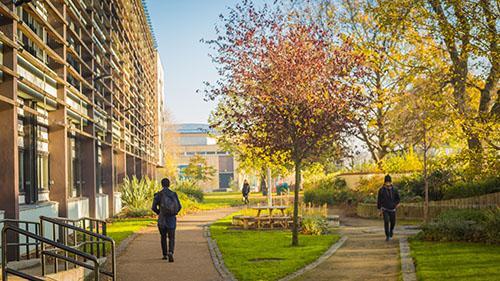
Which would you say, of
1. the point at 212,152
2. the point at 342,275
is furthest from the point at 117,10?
the point at 212,152

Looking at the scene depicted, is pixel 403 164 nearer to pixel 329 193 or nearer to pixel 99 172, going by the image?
pixel 329 193

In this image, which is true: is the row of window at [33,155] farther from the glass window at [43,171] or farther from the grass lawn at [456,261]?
the grass lawn at [456,261]

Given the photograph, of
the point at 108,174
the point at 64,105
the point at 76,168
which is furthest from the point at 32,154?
the point at 108,174

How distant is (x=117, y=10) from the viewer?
30.2 meters

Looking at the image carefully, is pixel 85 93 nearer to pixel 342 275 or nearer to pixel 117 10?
pixel 117 10

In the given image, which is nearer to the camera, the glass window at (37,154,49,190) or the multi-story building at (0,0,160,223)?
the multi-story building at (0,0,160,223)

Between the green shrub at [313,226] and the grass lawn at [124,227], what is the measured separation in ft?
16.9

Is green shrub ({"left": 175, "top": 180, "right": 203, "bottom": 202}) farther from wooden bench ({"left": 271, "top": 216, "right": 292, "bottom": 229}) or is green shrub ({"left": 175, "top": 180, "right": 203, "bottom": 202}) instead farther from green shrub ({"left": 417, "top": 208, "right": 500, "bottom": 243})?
green shrub ({"left": 417, "top": 208, "right": 500, "bottom": 243})

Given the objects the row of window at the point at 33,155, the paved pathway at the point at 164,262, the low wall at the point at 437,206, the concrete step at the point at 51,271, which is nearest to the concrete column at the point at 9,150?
the concrete step at the point at 51,271

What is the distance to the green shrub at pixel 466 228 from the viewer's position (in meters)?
14.5

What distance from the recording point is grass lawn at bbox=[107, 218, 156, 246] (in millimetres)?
19270

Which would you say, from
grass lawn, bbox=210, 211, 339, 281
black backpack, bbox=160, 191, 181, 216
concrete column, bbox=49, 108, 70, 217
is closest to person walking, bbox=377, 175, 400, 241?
grass lawn, bbox=210, 211, 339, 281

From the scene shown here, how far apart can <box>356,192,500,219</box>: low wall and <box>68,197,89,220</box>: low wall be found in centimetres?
1127

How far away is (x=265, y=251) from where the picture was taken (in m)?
15.0
